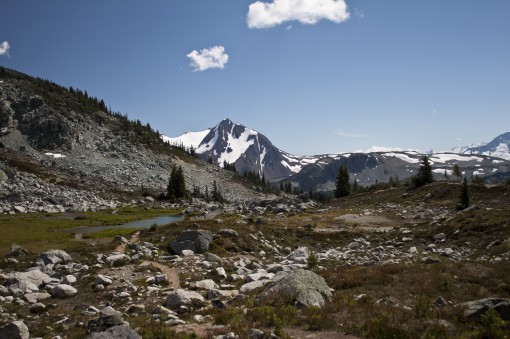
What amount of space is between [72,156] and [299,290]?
143m

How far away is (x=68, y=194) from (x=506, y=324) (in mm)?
98227

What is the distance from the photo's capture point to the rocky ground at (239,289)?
1248 centimetres

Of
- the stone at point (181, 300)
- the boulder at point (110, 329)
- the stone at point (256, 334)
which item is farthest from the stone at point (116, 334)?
the stone at point (181, 300)

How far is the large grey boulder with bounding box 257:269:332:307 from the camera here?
15023 millimetres

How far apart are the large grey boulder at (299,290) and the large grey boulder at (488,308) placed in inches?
209

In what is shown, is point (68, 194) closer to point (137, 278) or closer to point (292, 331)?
point (137, 278)

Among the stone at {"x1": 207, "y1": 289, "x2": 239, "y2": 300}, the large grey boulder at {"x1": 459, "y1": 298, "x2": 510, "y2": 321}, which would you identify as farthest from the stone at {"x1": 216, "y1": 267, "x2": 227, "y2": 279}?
the large grey boulder at {"x1": 459, "y1": 298, "x2": 510, "y2": 321}

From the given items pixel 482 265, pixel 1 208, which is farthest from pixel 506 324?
pixel 1 208

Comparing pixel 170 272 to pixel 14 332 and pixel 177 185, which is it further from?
pixel 177 185

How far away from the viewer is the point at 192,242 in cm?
3000

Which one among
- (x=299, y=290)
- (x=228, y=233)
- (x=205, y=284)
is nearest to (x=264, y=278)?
(x=205, y=284)

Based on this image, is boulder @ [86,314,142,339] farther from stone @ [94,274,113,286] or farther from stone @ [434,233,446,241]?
stone @ [434,233,446,241]

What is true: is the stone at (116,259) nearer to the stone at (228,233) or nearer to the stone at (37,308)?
the stone at (37,308)

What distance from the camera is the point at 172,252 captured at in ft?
99.3
